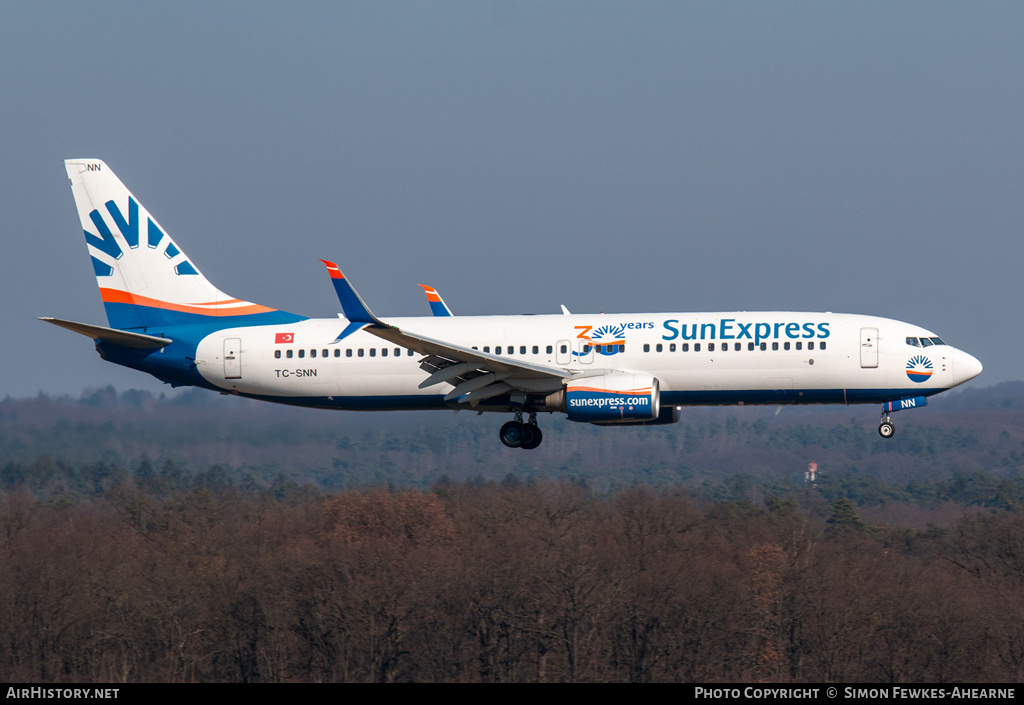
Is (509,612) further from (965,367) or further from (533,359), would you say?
(965,367)

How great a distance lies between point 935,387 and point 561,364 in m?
12.5

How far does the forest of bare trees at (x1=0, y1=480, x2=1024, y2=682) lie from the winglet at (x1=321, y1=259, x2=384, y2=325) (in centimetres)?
3965

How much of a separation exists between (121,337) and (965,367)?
29037 millimetres

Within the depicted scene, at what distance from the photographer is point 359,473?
414 feet

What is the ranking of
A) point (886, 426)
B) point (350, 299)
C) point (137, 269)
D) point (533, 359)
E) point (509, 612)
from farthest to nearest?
point (509, 612) → point (137, 269) → point (886, 426) → point (533, 359) → point (350, 299)

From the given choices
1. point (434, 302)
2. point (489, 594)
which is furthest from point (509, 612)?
point (434, 302)

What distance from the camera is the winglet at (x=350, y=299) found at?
37.3 meters

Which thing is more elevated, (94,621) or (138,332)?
(138,332)

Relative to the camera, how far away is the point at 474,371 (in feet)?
139

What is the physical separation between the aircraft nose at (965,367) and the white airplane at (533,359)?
47 mm

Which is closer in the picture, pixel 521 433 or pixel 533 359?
pixel 533 359
